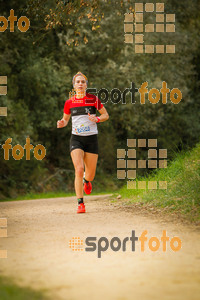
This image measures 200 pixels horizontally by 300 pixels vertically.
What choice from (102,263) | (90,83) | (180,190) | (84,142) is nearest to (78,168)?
(84,142)

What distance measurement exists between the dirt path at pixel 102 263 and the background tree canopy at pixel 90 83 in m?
13.7

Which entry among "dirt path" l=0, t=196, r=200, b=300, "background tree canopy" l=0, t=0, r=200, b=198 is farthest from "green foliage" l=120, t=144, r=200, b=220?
"background tree canopy" l=0, t=0, r=200, b=198

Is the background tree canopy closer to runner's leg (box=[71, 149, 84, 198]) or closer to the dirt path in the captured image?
runner's leg (box=[71, 149, 84, 198])

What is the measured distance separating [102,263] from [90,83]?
20.6 metres

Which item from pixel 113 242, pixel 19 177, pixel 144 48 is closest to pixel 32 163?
pixel 19 177

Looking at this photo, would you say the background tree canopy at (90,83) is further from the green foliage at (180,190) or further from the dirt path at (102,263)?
the dirt path at (102,263)

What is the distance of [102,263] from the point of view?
5430 millimetres

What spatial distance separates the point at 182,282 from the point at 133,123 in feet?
71.2

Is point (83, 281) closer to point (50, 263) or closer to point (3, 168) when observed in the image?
point (50, 263)

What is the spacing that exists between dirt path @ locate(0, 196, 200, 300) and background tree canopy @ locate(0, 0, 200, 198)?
13.7 m

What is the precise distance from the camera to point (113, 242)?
6.55 metres

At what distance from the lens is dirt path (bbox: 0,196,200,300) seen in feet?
14.4

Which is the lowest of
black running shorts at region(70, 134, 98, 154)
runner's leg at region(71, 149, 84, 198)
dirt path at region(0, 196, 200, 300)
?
dirt path at region(0, 196, 200, 300)

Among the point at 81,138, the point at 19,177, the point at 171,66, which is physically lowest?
the point at 19,177
